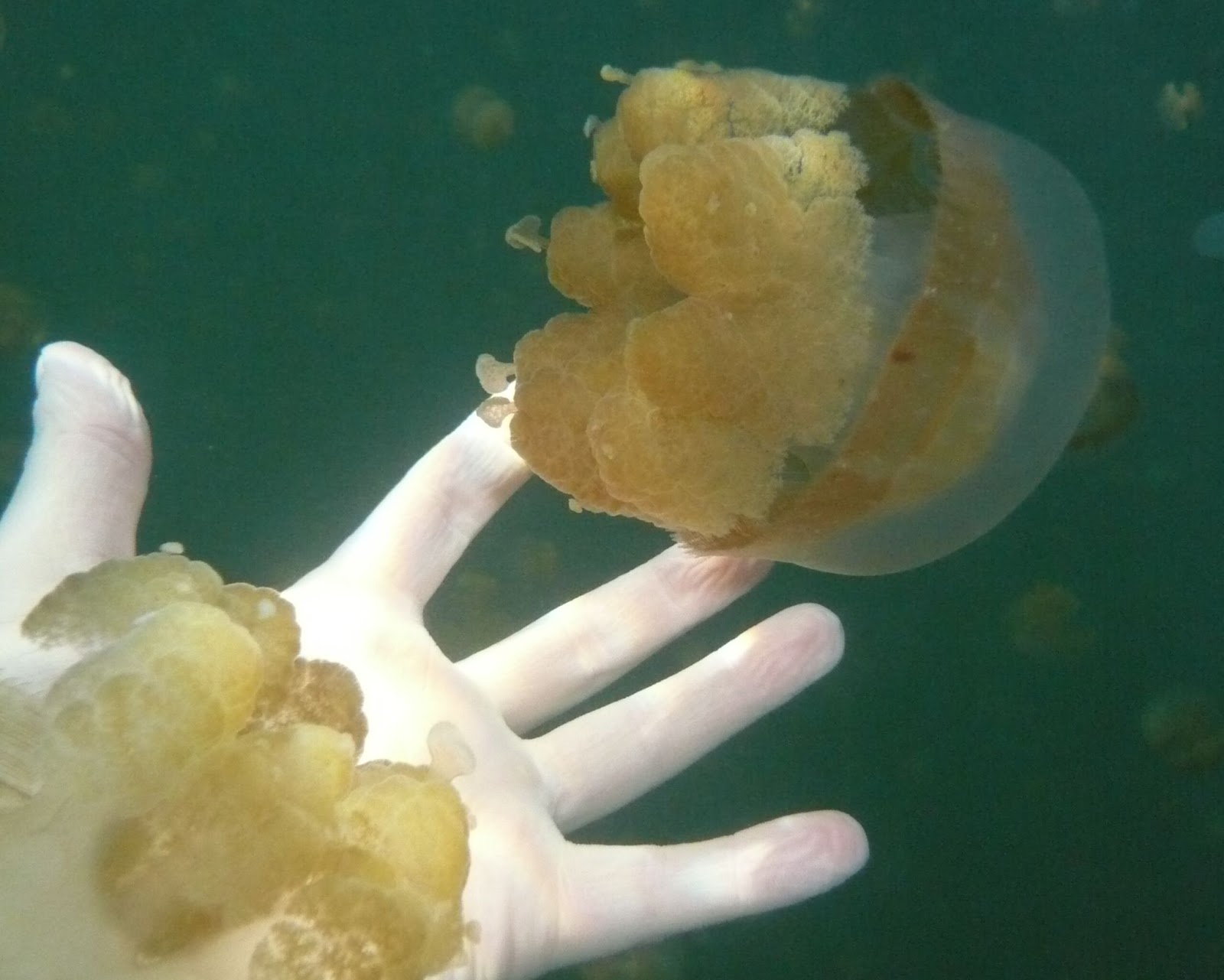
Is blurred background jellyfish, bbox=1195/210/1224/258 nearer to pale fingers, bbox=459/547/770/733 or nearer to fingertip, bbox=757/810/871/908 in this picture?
pale fingers, bbox=459/547/770/733

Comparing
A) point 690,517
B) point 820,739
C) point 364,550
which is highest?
point 364,550

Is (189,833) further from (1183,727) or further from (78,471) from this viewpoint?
(1183,727)

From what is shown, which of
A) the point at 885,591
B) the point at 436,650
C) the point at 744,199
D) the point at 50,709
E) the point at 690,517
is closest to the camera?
the point at 50,709

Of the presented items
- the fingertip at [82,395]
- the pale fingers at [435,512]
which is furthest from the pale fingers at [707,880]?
the fingertip at [82,395]

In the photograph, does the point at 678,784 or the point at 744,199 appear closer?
the point at 744,199

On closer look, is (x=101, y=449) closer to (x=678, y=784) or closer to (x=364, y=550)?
(x=364, y=550)

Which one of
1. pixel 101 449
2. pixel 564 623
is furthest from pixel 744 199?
pixel 101 449
